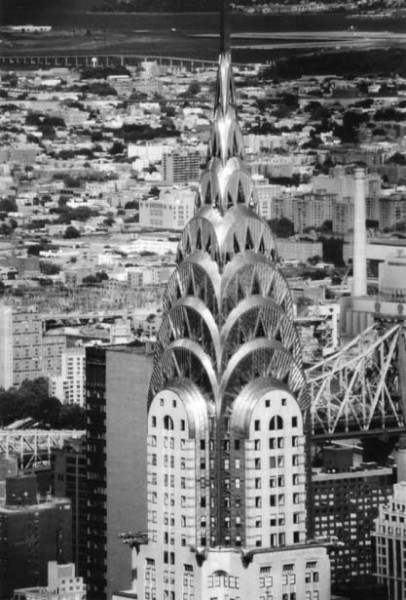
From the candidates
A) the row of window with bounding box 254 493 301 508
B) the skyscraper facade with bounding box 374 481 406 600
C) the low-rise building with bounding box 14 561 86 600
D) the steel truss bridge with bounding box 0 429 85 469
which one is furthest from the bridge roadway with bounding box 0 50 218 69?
the row of window with bounding box 254 493 301 508

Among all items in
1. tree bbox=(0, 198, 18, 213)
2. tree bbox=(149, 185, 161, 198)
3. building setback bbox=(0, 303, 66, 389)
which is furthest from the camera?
tree bbox=(0, 198, 18, 213)

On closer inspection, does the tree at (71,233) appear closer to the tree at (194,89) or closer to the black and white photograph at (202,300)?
the black and white photograph at (202,300)

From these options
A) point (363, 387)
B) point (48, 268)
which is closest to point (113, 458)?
point (363, 387)

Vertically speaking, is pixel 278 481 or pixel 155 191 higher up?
pixel 155 191

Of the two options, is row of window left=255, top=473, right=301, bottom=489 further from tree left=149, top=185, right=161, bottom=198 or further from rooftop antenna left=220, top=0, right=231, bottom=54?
tree left=149, top=185, right=161, bottom=198

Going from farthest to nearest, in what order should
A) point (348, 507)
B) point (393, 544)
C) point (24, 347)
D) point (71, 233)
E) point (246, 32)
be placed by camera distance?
point (71, 233) < point (24, 347) < point (246, 32) < point (348, 507) < point (393, 544)

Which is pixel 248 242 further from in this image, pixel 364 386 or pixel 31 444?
pixel 31 444
